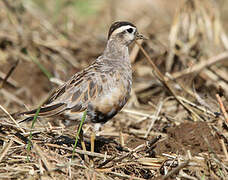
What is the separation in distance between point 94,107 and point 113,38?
1.23 meters

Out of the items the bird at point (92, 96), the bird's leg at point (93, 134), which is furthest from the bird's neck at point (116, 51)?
the bird's leg at point (93, 134)

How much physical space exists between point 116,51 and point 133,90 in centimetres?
215

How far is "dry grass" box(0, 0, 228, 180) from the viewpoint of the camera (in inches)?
163

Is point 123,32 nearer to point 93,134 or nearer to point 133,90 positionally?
point 93,134

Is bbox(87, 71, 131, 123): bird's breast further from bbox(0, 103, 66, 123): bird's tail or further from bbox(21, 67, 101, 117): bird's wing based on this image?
bbox(0, 103, 66, 123): bird's tail

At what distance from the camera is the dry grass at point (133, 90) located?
4141mm

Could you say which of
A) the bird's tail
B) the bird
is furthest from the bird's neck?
the bird's tail

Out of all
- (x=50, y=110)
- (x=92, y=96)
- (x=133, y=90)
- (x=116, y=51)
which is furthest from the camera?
(x=133, y=90)

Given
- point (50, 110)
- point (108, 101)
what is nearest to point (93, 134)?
point (108, 101)

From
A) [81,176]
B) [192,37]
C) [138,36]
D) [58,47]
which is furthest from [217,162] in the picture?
[58,47]

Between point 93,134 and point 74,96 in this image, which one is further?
point 93,134

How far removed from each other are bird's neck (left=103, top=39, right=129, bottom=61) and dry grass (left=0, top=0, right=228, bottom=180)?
376 millimetres

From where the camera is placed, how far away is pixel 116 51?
5270mm

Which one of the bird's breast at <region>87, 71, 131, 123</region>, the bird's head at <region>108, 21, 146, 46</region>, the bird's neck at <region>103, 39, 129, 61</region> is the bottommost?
the bird's breast at <region>87, 71, 131, 123</region>
